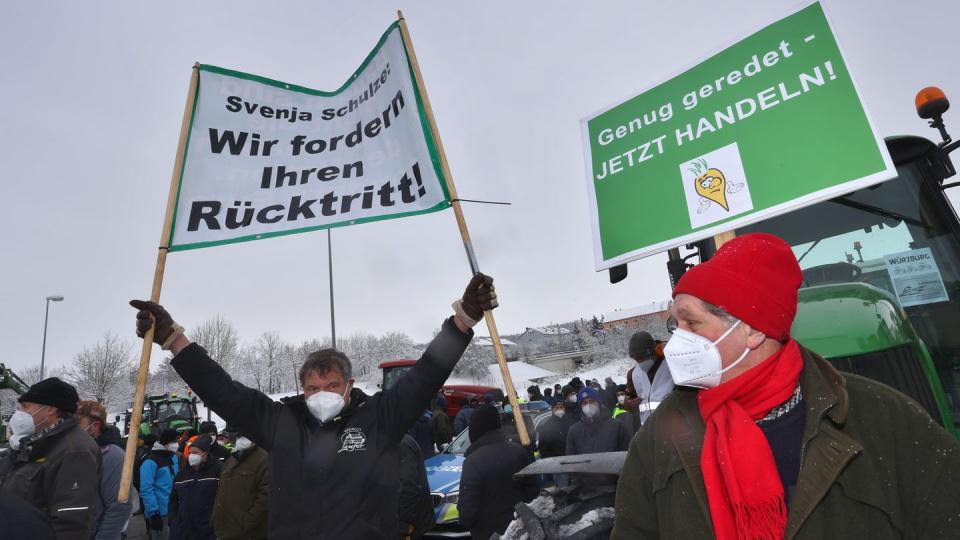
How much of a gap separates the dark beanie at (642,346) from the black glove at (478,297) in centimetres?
280

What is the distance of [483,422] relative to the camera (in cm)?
483

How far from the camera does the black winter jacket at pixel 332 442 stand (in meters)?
2.50

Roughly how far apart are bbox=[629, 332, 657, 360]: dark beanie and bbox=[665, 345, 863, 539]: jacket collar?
11.3 feet

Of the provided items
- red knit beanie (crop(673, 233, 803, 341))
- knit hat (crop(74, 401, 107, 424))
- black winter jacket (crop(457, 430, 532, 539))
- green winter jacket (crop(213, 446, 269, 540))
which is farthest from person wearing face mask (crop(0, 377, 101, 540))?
red knit beanie (crop(673, 233, 803, 341))

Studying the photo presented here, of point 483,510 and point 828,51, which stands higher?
point 828,51

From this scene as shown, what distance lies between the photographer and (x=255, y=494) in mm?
4594

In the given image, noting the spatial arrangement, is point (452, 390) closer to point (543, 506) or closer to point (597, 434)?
point (597, 434)

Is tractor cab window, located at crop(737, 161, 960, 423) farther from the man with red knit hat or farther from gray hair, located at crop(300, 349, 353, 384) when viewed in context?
gray hair, located at crop(300, 349, 353, 384)

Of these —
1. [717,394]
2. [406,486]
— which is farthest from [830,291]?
[406,486]

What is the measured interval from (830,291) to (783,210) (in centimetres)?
63

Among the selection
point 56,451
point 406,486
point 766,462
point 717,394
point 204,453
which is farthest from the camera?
point 204,453

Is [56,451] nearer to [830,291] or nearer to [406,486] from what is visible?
[406,486]

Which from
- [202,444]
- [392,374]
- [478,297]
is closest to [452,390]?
[392,374]

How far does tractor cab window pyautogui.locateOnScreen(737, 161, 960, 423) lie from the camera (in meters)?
3.06
